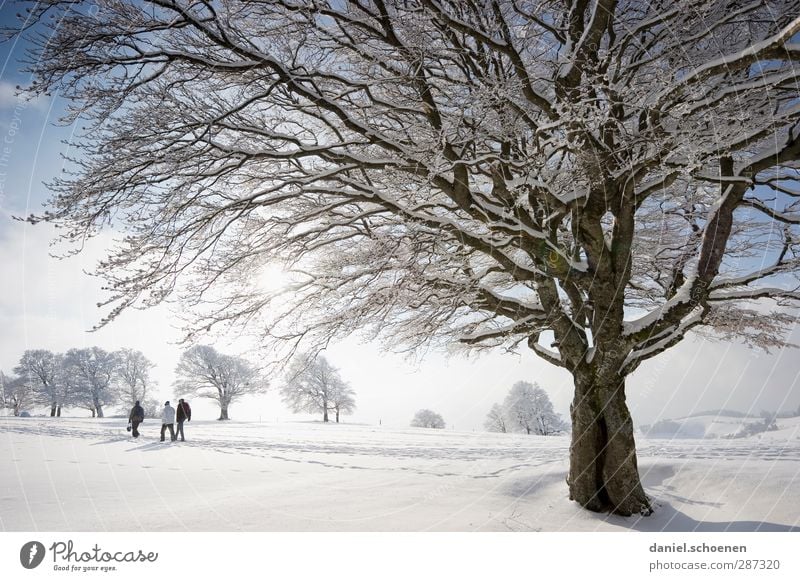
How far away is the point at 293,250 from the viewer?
5.28 meters

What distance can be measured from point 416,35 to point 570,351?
4174 millimetres

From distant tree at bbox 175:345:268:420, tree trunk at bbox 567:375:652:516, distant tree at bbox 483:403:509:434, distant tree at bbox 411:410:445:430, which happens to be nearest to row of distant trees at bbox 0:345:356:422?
distant tree at bbox 175:345:268:420

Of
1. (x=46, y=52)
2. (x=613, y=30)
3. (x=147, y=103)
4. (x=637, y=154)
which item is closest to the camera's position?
(x=46, y=52)

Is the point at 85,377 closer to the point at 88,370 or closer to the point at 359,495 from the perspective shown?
the point at 88,370

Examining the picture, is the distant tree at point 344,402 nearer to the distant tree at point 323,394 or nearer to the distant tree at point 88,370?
the distant tree at point 323,394

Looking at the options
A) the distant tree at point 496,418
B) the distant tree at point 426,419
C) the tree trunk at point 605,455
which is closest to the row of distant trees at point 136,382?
the tree trunk at point 605,455

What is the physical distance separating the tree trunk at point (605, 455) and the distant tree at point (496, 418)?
37475mm

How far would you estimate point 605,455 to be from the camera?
4.65 metres

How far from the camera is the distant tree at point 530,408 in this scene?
37.2 metres

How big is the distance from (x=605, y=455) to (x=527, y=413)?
111 feet

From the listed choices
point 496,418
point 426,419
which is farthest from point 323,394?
point 496,418
